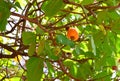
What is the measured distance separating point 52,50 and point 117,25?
31 cm

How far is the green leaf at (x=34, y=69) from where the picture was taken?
59.1 inches

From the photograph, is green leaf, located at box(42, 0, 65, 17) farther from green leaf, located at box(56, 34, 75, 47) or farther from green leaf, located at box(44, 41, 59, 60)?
green leaf, located at box(44, 41, 59, 60)

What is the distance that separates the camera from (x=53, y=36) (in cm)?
140

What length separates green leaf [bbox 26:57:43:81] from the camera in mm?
1501

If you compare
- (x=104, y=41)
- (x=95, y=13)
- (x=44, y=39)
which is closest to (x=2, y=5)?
(x=44, y=39)

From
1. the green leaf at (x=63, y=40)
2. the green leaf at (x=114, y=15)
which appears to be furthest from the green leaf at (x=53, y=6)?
the green leaf at (x=114, y=15)

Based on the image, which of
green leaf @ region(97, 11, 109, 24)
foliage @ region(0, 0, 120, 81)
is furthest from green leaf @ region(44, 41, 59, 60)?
green leaf @ region(97, 11, 109, 24)

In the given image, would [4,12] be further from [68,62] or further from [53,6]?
[68,62]

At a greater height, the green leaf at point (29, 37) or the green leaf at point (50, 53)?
the green leaf at point (29, 37)

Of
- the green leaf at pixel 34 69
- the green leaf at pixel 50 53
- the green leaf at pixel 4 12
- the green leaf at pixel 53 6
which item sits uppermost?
the green leaf at pixel 4 12

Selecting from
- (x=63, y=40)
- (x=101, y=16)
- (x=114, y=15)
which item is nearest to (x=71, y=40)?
(x=63, y=40)

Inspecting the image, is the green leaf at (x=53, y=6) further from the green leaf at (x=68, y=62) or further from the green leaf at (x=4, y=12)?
the green leaf at (x=68, y=62)

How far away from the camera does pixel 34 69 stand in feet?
4.94

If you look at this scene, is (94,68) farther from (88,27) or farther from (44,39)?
(44,39)
